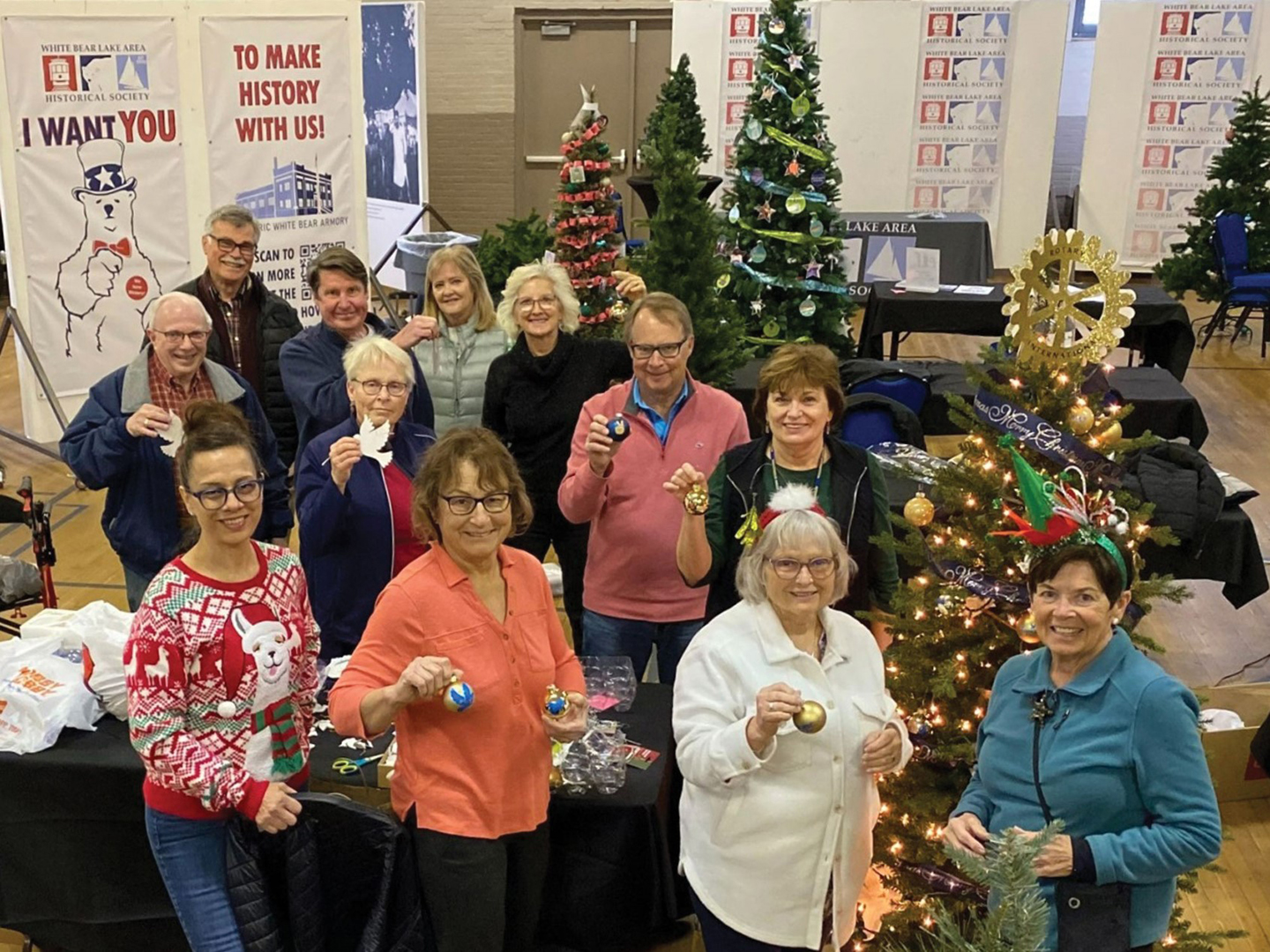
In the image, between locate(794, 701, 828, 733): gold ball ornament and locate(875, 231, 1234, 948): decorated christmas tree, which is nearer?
locate(794, 701, 828, 733): gold ball ornament

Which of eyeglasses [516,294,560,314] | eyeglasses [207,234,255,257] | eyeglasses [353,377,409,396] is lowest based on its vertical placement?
eyeglasses [353,377,409,396]

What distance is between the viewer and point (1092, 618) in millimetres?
2182

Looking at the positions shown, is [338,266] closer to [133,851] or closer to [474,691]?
[133,851]

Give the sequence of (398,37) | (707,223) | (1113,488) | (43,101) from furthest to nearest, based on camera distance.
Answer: (398,37) < (43,101) < (707,223) < (1113,488)

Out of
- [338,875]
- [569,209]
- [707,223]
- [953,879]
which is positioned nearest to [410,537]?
[338,875]

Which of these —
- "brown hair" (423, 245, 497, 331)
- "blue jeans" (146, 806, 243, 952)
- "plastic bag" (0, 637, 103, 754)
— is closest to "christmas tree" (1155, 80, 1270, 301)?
"brown hair" (423, 245, 497, 331)

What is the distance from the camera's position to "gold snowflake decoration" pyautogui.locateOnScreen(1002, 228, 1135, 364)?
2.81 meters

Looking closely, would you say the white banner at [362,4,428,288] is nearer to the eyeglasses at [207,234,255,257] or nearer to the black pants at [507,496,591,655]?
the eyeglasses at [207,234,255,257]

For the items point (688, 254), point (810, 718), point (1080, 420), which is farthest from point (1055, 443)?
point (688, 254)

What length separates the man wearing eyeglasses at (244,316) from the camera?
14.4 ft

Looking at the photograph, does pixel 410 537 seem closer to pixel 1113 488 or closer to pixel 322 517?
pixel 322 517

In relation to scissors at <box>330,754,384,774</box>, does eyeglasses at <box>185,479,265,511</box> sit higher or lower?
higher

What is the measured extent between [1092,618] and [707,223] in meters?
3.45

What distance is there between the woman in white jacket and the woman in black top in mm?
1451
